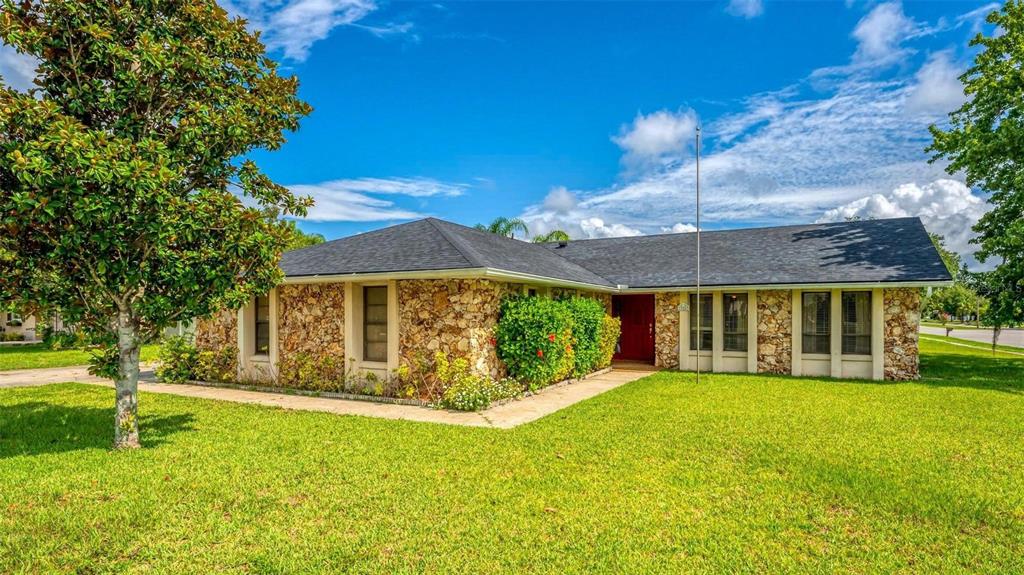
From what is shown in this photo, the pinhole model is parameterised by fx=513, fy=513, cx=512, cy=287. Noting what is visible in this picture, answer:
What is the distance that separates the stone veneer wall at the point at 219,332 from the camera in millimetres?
12352

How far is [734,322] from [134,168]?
45.7 ft

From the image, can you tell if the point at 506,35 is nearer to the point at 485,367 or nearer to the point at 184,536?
the point at 485,367

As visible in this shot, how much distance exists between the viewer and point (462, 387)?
939 cm

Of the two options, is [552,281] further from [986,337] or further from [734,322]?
[986,337]

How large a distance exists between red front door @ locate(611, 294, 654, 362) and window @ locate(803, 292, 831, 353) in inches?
190

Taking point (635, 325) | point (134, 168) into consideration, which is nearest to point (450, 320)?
point (134, 168)

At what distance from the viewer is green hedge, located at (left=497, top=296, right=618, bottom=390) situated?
34.2 feet

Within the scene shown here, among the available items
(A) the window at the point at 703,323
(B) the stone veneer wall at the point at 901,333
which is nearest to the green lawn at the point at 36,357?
(A) the window at the point at 703,323

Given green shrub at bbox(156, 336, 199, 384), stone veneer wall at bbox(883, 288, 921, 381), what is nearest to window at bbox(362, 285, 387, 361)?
green shrub at bbox(156, 336, 199, 384)

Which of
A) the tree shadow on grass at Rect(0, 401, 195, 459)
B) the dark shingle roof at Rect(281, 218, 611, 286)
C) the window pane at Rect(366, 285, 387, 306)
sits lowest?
the tree shadow on grass at Rect(0, 401, 195, 459)

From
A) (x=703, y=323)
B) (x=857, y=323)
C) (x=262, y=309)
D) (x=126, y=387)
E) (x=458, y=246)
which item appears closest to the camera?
(x=126, y=387)

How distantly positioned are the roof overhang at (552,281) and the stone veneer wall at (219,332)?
90.2 inches

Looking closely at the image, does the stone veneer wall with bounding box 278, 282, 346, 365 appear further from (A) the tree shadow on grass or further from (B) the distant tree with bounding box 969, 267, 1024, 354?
(B) the distant tree with bounding box 969, 267, 1024, 354

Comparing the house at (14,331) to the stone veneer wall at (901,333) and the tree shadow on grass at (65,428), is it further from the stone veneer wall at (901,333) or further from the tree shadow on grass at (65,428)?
the stone veneer wall at (901,333)
